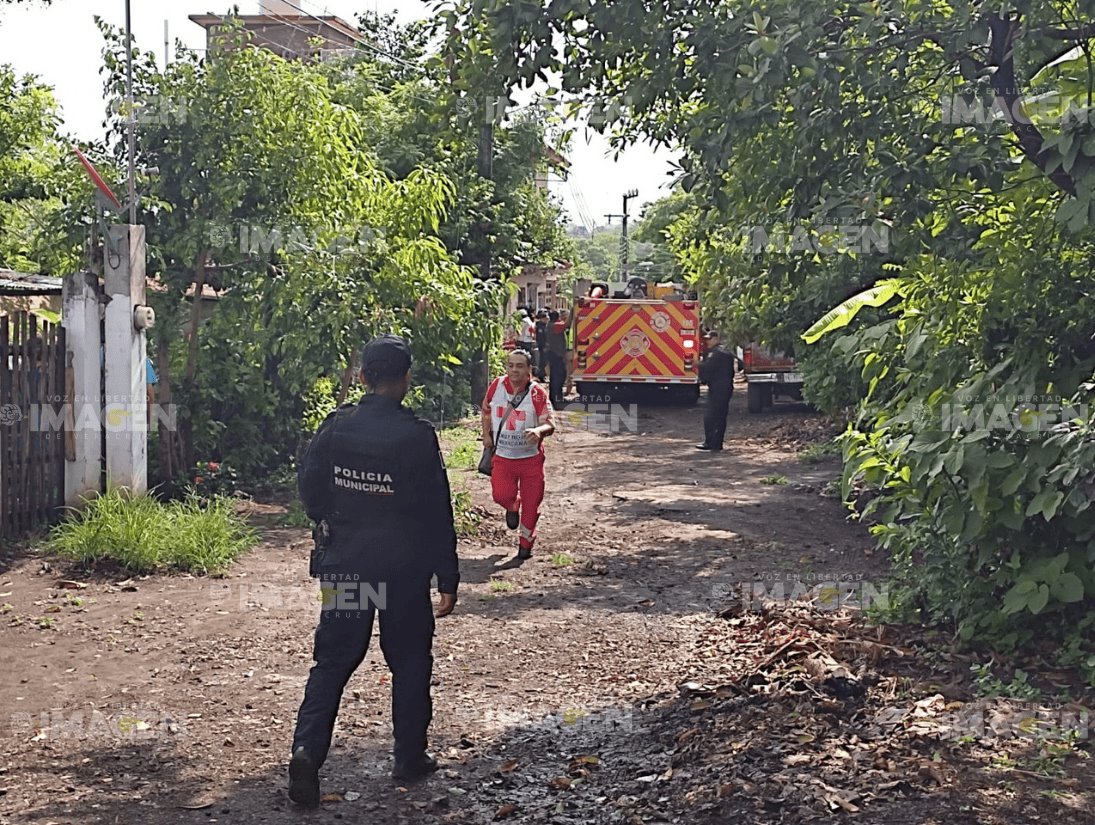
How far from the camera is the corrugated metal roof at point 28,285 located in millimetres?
11501

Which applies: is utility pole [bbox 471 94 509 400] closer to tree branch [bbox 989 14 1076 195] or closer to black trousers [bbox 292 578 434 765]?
tree branch [bbox 989 14 1076 195]

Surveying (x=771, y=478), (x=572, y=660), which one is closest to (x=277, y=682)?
(x=572, y=660)

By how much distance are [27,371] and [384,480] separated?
5785 millimetres

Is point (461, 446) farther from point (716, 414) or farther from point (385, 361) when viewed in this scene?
point (385, 361)

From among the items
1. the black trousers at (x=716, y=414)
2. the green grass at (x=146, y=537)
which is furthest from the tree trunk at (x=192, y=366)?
the black trousers at (x=716, y=414)

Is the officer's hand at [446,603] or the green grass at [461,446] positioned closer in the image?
the officer's hand at [446,603]

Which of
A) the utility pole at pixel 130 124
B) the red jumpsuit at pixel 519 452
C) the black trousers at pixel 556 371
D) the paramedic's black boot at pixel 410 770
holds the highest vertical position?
the utility pole at pixel 130 124

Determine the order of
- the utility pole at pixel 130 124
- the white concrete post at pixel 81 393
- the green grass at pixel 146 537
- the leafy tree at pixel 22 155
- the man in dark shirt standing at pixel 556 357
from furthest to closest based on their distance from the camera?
the man in dark shirt standing at pixel 556 357
the leafy tree at pixel 22 155
the utility pole at pixel 130 124
the white concrete post at pixel 81 393
the green grass at pixel 146 537

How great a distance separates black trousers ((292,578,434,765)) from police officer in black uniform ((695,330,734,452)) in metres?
13.3

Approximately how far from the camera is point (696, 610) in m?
8.87

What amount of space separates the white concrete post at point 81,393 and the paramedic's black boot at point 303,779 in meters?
5.98

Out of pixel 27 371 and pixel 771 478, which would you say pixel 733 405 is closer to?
pixel 771 478

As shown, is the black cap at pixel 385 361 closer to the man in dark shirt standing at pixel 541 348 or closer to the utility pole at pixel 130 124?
the utility pole at pixel 130 124

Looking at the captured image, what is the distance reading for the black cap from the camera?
548cm
